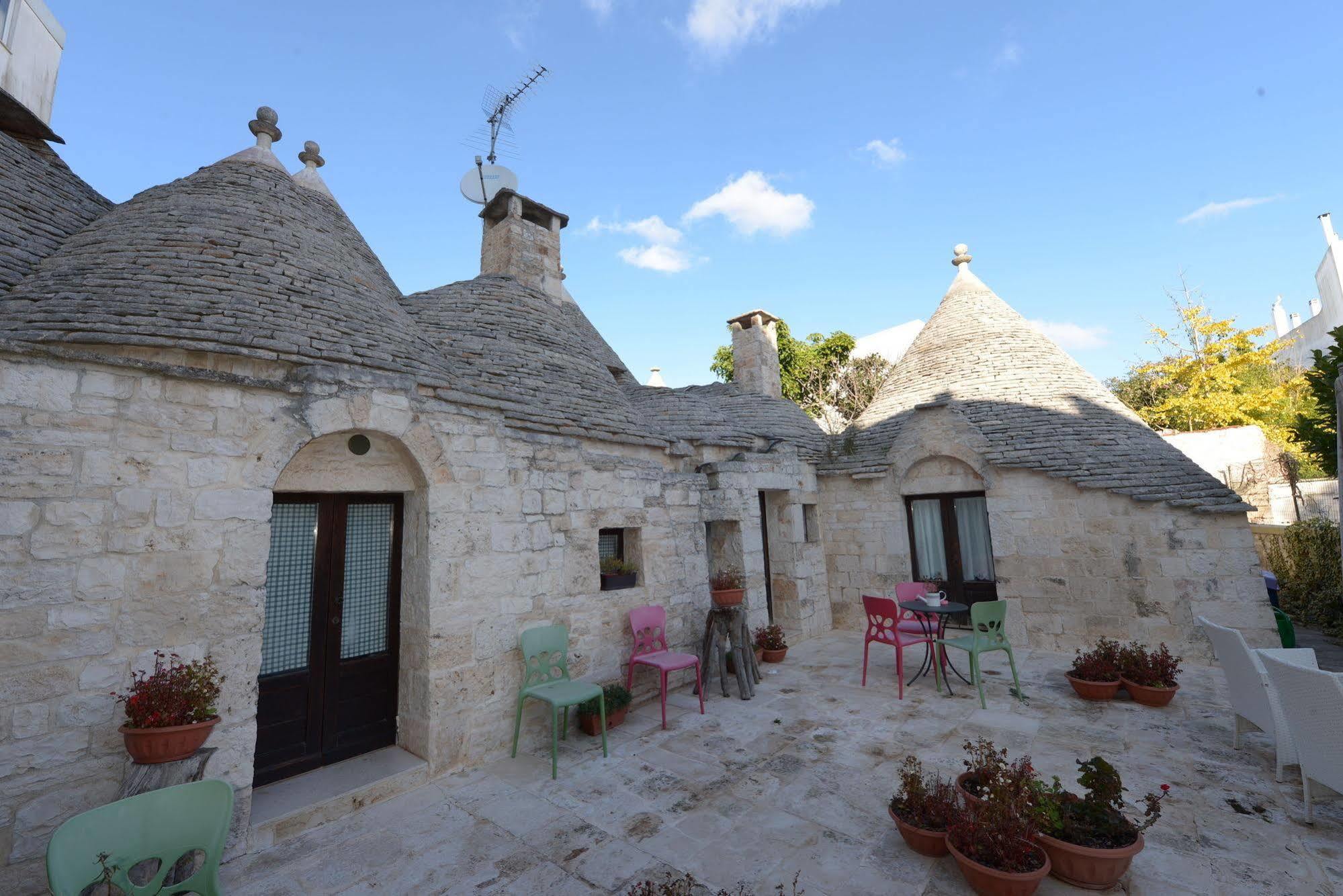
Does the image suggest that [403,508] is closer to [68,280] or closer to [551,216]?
[68,280]

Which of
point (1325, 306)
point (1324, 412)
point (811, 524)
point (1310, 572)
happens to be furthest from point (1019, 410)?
point (1325, 306)

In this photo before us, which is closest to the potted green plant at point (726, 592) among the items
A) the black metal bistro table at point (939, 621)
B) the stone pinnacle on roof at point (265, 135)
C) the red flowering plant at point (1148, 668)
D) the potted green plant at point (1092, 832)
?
the black metal bistro table at point (939, 621)

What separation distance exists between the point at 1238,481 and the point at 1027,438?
12.3m

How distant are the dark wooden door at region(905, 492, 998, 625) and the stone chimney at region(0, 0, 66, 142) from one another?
1272 centimetres

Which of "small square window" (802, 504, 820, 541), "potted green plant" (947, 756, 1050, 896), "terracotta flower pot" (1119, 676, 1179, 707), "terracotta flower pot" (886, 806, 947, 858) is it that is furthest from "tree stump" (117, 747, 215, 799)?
"small square window" (802, 504, 820, 541)

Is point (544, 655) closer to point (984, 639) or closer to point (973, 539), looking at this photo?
point (984, 639)

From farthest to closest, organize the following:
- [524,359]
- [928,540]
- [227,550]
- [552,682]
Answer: [928,540] → [524,359] → [552,682] → [227,550]

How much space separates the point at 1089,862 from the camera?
2.74 metres

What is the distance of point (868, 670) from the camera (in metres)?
6.77

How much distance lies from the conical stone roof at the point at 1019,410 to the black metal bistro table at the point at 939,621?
117 inches

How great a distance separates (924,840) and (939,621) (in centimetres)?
395

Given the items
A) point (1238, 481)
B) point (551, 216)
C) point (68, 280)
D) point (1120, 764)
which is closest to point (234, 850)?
point (68, 280)

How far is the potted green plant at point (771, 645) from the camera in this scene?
24.0 feet

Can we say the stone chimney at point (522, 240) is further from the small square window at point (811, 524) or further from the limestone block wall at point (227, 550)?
the small square window at point (811, 524)
